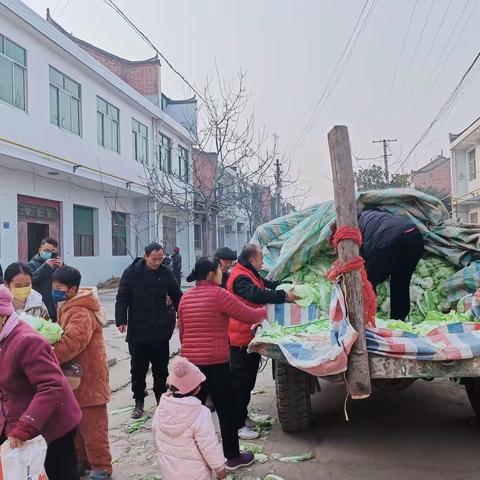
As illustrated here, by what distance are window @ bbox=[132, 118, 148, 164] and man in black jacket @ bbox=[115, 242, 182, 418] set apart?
55.4ft

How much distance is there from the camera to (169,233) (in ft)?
88.1

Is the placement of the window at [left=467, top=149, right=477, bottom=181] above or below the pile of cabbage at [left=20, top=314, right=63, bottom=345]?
above

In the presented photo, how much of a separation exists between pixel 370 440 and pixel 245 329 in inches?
53.3

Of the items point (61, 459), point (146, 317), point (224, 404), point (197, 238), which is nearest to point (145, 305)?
point (146, 317)

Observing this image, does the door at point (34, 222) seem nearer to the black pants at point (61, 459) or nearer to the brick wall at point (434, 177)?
the black pants at point (61, 459)

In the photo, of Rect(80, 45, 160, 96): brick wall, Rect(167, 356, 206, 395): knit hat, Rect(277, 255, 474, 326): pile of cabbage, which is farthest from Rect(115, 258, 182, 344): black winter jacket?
Rect(80, 45, 160, 96): brick wall

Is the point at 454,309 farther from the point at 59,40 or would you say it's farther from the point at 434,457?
the point at 59,40

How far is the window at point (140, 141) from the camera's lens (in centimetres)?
2212

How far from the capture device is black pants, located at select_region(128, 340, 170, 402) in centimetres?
544

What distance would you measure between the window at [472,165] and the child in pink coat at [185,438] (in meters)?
30.8

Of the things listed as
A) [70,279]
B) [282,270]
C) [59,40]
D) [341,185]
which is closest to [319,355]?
[341,185]

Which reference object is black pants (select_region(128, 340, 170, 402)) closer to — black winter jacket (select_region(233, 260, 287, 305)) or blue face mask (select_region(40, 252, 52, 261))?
black winter jacket (select_region(233, 260, 287, 305))

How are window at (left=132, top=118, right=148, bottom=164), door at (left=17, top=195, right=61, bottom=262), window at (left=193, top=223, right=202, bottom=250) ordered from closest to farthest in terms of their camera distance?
door at (left=17, top=195, right=61, bottom=262) → window at (left=132, top=118, right=148, bottom=164) → window at (left=193, top=223, right=202, bottom=250)

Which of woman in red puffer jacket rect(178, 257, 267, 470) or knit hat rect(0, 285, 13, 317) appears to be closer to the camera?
knit hat rect(0, 285, 13, 317)
